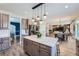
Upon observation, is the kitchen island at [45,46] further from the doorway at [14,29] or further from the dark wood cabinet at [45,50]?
the doorway at [14,29]

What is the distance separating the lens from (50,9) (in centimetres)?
284

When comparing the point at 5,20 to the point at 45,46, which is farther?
the point at 5,20

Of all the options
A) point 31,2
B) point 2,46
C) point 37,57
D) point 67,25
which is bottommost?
point 37,57

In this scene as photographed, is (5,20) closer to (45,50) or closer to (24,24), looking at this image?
(24,24)

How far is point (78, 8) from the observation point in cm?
256

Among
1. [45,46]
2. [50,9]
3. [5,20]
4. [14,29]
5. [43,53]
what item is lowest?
[43,53]

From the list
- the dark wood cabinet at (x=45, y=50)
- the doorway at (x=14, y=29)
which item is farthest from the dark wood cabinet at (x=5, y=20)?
the dark wood cabinet at (x=45, y=50)

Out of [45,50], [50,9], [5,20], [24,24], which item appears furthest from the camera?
[5,20]

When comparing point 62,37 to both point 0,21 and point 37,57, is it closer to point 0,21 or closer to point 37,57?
point 37,57

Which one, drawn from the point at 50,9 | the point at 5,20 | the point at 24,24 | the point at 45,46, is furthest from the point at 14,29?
the point at 50,9

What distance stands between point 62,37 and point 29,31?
101 cm

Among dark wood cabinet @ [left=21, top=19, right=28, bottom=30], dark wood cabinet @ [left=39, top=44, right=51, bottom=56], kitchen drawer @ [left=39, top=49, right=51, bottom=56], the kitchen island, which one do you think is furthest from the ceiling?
kitchen drawer @ [left=39, top=49, right=51, bottom=56]

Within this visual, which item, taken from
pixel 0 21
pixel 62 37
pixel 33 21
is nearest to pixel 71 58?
pixel 62 37

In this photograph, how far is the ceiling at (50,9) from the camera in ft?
8.39
